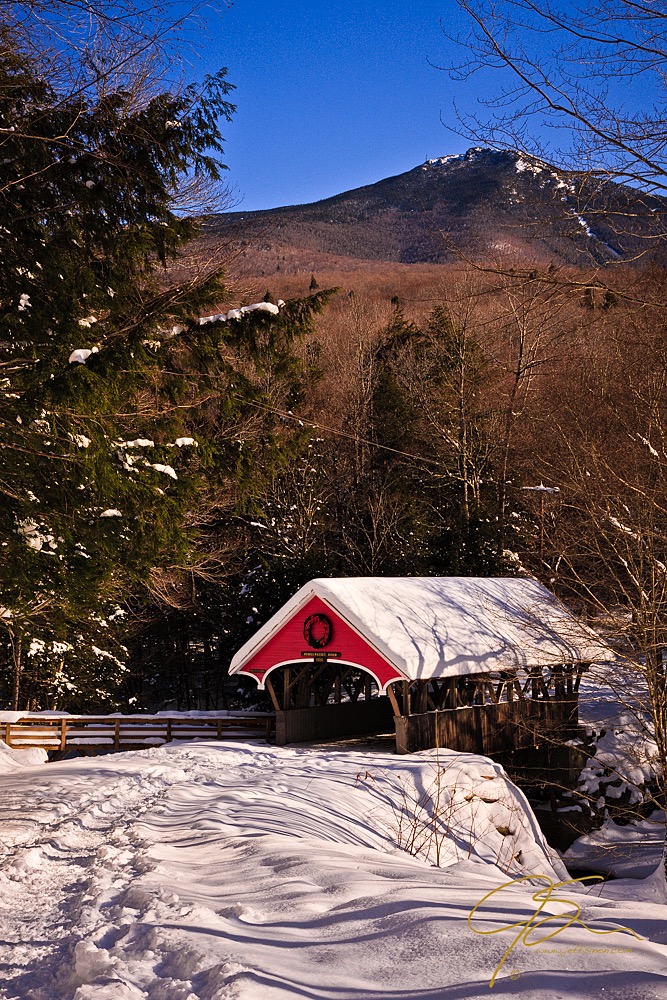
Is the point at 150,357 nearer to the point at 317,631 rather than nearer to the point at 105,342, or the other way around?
the point at 105,342

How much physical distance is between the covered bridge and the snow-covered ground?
479 centimetres

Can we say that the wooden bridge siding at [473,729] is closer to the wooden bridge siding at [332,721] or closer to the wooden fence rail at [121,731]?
the wooden bridge siding at [332,721]

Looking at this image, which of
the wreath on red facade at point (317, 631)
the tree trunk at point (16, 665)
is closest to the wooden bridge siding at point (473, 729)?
the wreath on red facade at point (317, 631)

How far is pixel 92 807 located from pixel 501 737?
10.7m

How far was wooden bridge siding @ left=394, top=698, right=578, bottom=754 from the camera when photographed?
665 inches

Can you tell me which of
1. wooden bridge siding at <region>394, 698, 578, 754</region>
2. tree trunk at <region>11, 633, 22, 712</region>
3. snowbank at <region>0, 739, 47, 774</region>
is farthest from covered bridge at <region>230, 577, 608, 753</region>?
tree trunk at <region>11, 633, 22, 712</region>

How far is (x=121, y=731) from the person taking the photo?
67.6ft

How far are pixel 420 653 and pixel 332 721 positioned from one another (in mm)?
4845

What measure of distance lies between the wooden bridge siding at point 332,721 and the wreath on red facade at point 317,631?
2058 mm

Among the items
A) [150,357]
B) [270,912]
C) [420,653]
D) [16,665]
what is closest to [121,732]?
[16,665]

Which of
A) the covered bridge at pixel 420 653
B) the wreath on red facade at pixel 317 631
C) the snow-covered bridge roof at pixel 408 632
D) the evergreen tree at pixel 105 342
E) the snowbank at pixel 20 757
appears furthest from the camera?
the wreath on red facade at pixel 317 631

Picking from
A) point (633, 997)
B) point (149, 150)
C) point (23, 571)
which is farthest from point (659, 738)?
point (149, 150)

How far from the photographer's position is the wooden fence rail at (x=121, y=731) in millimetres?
19906

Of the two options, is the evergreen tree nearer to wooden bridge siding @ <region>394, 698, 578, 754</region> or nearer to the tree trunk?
wooden bridge siding @ <region>394, 698, 578, 754</region>
